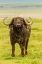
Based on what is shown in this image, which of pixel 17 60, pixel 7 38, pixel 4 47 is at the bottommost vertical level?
pixel 7 38

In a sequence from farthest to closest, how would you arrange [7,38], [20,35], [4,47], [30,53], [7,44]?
[7,38], [7,44], [4,47], [30,53], [20,35]

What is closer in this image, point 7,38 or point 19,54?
point 19,54

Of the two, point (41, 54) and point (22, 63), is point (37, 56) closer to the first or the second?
point (41, 54)

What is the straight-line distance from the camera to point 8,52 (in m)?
13.7

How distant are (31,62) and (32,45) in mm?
5080

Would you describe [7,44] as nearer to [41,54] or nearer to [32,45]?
[32,45]

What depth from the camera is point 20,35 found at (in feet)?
40.8

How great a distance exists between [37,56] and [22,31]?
1.17m

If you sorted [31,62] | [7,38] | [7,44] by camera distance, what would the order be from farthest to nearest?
[7,38] → [7,44] → [31,62]

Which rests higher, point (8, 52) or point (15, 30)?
point (15, 30)

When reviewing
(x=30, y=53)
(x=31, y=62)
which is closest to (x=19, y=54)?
(x=30, y=53)

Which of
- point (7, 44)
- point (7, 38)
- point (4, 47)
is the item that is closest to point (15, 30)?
point (4, 47)

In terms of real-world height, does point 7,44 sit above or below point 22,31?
below

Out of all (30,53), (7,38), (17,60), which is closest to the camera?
(17,60)
